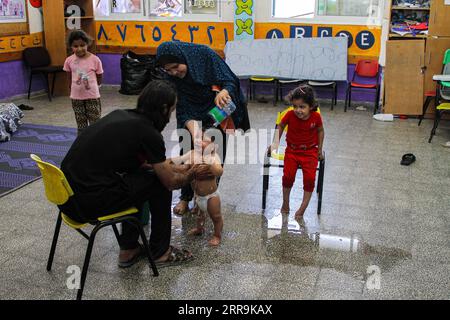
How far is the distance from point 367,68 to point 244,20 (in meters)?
2.12

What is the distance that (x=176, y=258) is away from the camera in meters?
2.98

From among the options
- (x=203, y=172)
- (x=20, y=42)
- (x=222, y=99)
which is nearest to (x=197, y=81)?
(x=222, y=99)

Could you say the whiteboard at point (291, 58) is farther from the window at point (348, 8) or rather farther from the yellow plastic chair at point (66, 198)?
the yellow plastic chair at point (66, 198)

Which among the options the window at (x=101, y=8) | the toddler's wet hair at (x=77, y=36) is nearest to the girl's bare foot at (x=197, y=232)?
the toddler's wet hair at (x=77, y=36)

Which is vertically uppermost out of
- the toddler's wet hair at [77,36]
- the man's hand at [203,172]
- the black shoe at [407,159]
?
the toddler's wet hair at [77,36]

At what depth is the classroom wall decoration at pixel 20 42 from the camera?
7.62 meters

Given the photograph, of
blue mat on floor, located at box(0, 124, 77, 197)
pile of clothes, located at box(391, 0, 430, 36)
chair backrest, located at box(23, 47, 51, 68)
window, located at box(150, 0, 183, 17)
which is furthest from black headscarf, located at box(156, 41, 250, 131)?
window, located at box(150, 0, 183, 17)

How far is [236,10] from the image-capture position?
7973 millimetres

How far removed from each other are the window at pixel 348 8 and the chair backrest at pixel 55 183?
6321 millimetres

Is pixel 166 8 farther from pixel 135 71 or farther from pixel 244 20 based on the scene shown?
pixel 244 20

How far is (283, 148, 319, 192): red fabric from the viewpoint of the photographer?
3.55 metres

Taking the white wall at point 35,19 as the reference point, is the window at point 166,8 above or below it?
above

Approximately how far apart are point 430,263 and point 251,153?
2.70 meters

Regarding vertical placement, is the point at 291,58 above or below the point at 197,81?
below
